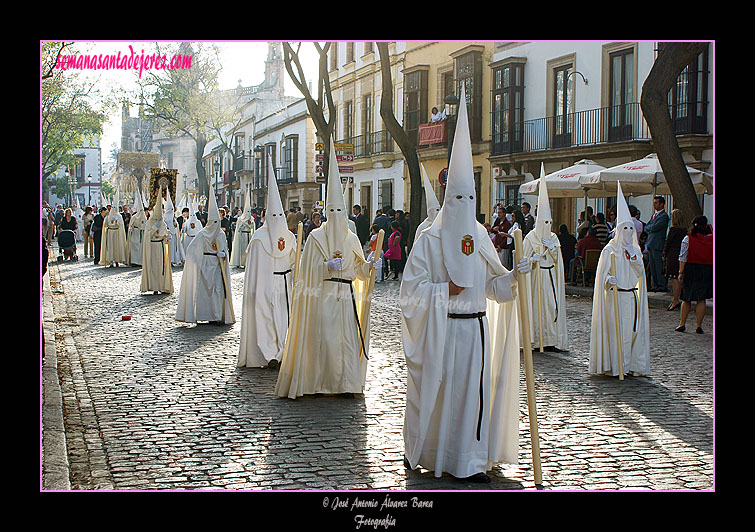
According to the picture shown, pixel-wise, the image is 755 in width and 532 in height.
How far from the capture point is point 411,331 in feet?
18.6

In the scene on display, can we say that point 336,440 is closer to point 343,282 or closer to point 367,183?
point 343,282

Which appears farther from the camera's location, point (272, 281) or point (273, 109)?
point (273, 109)

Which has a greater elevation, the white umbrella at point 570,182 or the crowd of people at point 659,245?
the white umbrella at point 570,182

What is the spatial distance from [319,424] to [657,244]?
11.5m

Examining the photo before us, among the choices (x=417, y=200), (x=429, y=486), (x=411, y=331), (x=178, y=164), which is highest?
(x=178, y=164)

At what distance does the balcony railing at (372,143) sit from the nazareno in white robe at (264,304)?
25747mm

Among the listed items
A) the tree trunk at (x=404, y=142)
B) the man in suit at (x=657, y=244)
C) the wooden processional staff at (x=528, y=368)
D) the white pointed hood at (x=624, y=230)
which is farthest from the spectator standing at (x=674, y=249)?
the wooden processional staff at (x=528, y=368)

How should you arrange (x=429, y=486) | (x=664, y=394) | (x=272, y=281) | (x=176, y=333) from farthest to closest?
(x=176, y=333) < (x=272, y=281) < (x=664, y=394) < (x=429, y=486)

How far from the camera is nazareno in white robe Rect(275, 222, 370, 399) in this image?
7.93 meters

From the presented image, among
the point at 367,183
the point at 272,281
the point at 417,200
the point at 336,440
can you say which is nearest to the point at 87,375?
the point at 272,281

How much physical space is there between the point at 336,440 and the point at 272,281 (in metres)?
3.86

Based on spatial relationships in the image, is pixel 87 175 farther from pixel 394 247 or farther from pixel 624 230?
pixel 624 230

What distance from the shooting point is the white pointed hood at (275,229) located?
9.87 m

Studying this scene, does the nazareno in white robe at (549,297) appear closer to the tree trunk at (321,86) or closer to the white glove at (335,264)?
the white glove at (335,264)
